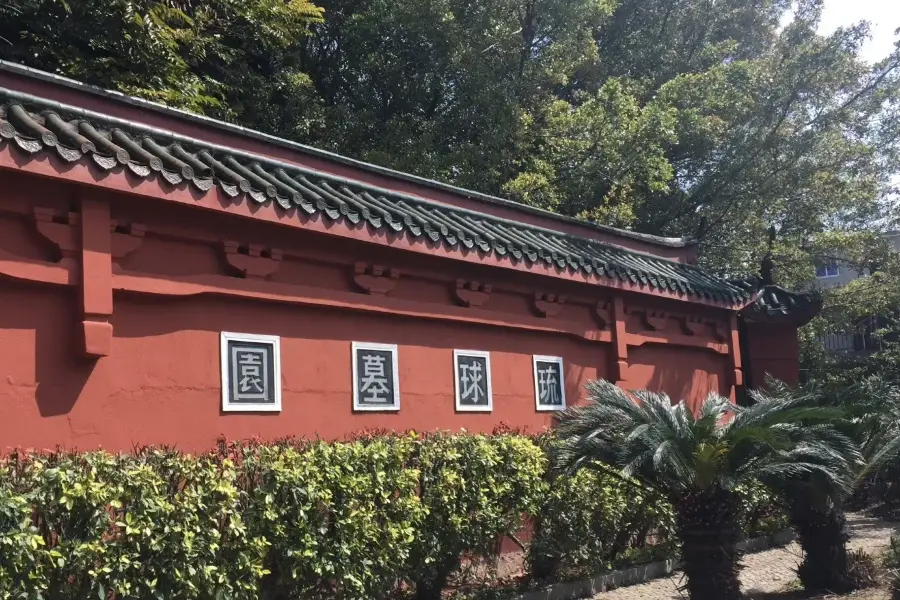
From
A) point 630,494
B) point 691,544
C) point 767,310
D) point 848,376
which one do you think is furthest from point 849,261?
point 691,544

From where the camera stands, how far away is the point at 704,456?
686cm

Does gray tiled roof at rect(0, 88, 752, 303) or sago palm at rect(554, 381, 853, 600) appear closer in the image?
gray tiled roof at rect(0, 88, 752, 303)

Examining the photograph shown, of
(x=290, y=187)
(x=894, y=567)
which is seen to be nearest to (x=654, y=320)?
(x=894, y=567)

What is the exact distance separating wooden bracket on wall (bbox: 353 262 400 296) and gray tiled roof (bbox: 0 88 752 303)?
44 centimetres

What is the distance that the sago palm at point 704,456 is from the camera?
6.90 meters

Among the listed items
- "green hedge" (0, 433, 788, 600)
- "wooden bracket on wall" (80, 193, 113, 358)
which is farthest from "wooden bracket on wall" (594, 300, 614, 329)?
"wooden bracket on wall" (80, 193, 113, 358)

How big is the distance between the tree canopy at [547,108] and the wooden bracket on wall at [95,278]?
279 inches

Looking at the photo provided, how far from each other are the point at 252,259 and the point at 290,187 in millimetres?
728

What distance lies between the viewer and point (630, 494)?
29.8 ft

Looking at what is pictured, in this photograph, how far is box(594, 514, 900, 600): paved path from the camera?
8523mm

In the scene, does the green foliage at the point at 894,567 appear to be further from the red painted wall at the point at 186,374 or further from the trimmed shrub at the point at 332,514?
the trimmed shrub at the point at 332,514

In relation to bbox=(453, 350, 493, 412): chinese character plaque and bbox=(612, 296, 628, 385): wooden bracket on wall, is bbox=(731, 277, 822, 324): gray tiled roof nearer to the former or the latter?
bbox=(612, 296, 628, 385): wooden bracket on wall

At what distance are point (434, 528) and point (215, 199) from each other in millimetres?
2991

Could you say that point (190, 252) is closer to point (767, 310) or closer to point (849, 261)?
point (767, 310)
